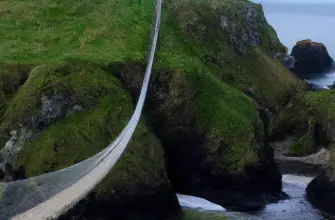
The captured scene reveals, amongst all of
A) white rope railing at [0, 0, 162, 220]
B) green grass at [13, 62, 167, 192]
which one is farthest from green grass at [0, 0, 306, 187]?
white rope railing at [0, 0, 162, 220]

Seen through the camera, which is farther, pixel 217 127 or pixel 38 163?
pixel 217 127

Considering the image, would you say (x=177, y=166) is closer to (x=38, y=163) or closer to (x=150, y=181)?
(x=150, y=181)

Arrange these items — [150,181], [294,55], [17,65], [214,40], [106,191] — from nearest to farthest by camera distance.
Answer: [106,191], [150,181], [17,65], [214,40], [294,55]

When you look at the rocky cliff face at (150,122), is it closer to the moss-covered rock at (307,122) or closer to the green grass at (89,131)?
the green grass at (89,131)

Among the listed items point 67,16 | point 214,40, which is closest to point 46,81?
point 67,16

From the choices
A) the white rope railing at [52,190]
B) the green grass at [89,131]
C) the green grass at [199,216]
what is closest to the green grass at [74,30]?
the green grass at [89,131]

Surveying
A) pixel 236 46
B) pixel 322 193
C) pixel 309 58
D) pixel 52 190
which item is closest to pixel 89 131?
pixel 52 190
